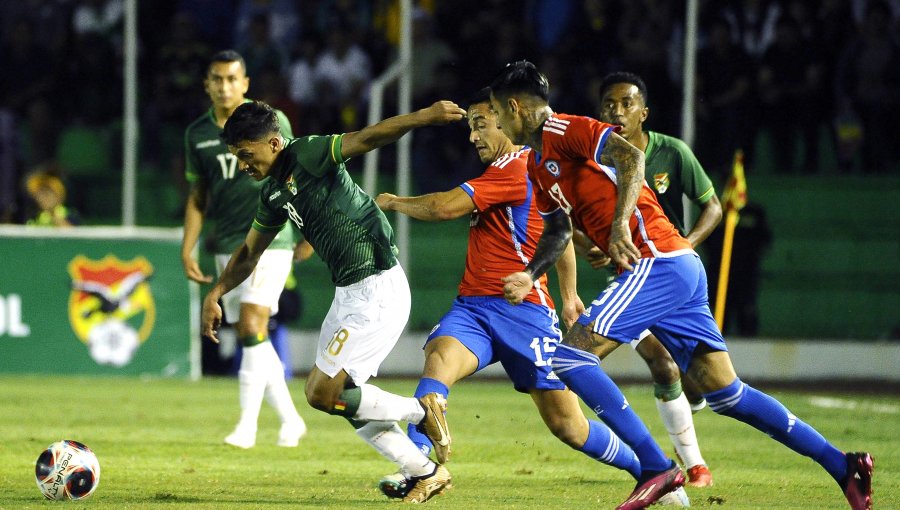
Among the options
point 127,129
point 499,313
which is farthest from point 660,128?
point 499,313

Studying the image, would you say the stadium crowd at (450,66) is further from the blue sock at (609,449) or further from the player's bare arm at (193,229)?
the blue sock at (609,449)

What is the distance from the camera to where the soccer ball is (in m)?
6.86

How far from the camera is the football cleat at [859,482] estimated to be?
20.8 ft

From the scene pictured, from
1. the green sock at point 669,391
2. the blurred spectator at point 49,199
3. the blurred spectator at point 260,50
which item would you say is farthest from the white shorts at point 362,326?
the blurred spectator at point 260,50

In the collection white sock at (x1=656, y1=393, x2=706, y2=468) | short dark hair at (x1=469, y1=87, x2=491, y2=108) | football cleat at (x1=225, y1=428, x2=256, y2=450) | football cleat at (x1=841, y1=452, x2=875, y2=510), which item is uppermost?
short dark hair at (x1=469, y1=87, x2=491, y2=108)

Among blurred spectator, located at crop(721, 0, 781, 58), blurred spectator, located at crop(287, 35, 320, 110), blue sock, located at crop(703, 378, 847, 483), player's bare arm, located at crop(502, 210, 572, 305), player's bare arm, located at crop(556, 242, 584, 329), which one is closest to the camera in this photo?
blue sock, located at crop(703, 378, 847, 483)

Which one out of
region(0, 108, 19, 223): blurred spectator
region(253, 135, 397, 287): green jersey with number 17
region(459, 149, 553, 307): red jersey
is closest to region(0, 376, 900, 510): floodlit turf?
region(459, 149, 553, 307): red jersey

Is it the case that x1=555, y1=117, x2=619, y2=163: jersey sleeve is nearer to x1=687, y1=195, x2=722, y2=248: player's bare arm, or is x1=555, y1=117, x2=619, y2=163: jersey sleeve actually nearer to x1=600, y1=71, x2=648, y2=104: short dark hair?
x1=600, y1=71, x2=648, y2=104: short dark hair

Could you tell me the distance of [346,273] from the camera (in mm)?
6969

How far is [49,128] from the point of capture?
18.7 metres

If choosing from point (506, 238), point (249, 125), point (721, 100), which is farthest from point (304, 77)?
point (249, 125)

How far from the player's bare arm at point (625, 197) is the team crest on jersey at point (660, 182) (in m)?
1.87

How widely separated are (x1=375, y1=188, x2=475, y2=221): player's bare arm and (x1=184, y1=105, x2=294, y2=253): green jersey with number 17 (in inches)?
115

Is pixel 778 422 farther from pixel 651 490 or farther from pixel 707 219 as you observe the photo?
pixel 707 219
